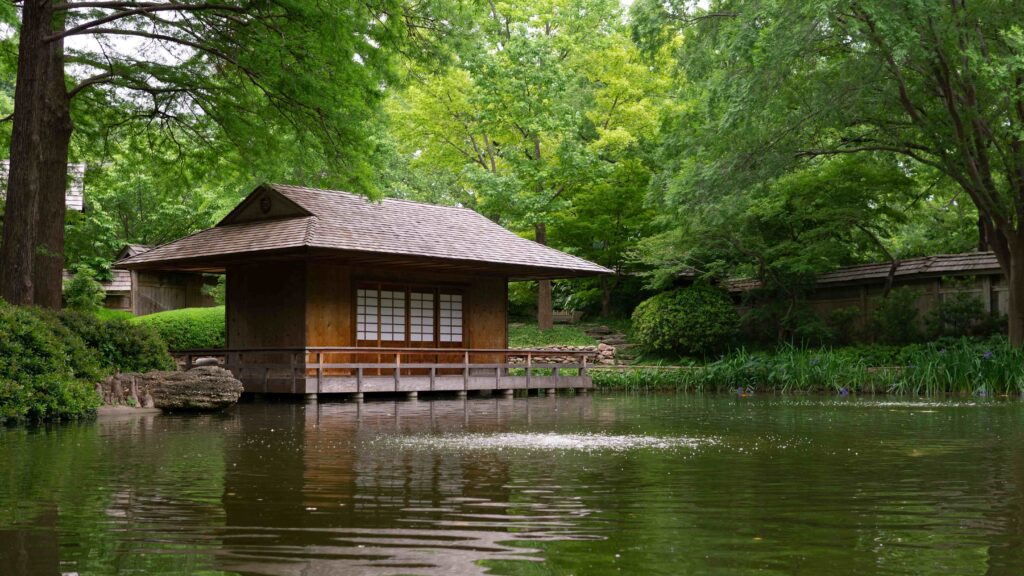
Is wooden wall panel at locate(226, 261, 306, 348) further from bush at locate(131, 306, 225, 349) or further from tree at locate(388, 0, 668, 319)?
tree at locate(388, 0, 668, 319)

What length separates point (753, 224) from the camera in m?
31.3

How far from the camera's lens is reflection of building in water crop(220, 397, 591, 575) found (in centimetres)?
466

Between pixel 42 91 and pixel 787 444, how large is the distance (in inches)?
537

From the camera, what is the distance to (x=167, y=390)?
54.7ft

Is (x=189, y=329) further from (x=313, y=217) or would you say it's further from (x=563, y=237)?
(x=563, y=237)

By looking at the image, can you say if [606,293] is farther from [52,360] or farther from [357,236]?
[52,360]

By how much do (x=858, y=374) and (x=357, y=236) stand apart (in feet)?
37.9

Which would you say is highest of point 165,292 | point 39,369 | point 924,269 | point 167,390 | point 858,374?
point 924,269

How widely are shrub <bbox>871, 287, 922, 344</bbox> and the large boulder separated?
19.8 meters

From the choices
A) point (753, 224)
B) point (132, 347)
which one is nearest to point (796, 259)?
point (753, 224)

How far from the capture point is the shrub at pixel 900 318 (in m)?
29.4

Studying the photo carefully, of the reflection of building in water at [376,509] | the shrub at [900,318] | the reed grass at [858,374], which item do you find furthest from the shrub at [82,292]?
the reflection of building in water at [376,509]

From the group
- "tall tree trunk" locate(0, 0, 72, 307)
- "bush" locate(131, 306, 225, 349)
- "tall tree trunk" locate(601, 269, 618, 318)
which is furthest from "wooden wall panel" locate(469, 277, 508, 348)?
"tall tree trunk" locate(0, 0, 72, 307)

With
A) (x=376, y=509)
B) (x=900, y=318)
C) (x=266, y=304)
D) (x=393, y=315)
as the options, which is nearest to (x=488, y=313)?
(x=393, y=315)
